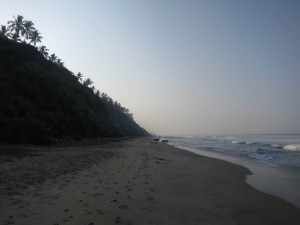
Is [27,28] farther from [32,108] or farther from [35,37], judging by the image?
[32,108]

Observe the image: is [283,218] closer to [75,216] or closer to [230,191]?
[230,191]

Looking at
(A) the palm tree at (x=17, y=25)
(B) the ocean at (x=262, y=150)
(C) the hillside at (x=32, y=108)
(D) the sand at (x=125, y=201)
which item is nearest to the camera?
(D) the sand at (x=125, y=201)

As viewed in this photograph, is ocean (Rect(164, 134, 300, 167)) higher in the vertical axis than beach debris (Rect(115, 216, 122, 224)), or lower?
higher

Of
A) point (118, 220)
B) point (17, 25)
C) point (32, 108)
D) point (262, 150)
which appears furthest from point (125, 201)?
point (17, 25)

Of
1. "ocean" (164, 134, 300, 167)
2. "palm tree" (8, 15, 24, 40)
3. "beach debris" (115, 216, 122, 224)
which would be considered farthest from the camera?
"palm tree" (8, 15, 24, 40)

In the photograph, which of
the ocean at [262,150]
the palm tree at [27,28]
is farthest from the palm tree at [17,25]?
the ocean at [262,150]

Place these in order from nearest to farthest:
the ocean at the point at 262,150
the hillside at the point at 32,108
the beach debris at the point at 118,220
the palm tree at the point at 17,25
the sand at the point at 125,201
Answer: the beach debris at the point at 118,220 → the sand at the point at 125,201 → the ocean at the point at 262,150 → the hillside at the point at 32,108 → the palm tree at the point at 17,25

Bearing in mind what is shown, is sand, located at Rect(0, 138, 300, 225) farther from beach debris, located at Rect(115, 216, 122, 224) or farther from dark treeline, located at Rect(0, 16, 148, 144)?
dark treeline, located at Rect(0, 16, 148, 144)

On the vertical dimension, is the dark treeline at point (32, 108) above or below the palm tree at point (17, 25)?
below

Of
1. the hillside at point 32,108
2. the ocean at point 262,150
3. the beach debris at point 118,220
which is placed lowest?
the beach debris at point 118,220

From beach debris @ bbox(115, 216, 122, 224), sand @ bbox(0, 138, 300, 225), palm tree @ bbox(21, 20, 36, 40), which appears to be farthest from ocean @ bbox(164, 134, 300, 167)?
palm tree @ bbox(21, 20, 36, 40)

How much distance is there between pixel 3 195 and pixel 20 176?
8.63ft

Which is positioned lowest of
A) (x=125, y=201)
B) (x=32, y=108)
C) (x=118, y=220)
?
(x=118, y=220)

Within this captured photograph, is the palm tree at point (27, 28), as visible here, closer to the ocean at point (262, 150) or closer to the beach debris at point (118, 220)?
the ocean at point (262, 150)
